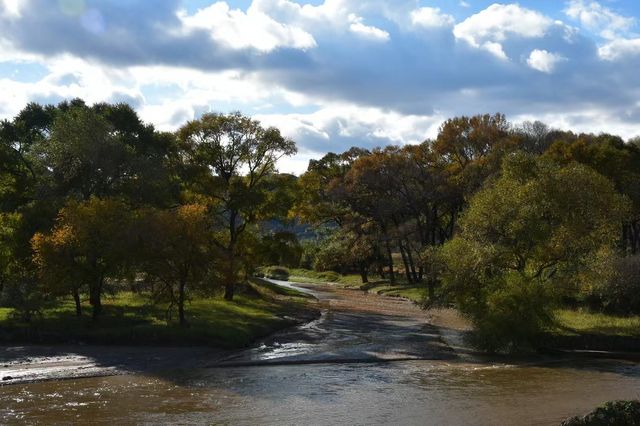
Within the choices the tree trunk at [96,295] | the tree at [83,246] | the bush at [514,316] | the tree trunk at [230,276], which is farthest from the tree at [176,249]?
the bush at [514,316]

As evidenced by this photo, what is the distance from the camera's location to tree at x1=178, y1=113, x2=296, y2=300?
48312mm

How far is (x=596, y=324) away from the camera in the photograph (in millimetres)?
35094

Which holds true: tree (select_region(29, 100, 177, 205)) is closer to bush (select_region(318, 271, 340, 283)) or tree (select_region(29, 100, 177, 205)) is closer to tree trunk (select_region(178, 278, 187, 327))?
tree trunk (select_region(178, 278, 187, 327))

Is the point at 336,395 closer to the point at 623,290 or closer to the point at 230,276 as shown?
the point at 230,276

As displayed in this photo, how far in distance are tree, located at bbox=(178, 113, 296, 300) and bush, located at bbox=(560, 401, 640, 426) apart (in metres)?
33.6

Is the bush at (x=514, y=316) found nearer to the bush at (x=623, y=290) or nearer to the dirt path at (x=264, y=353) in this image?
the dirt path at (x=264, y=353)

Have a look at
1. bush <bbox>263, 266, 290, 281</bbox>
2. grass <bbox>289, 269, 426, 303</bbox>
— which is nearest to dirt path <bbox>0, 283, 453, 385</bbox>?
grass <bbox>289, 269, 426, 303</bbox>

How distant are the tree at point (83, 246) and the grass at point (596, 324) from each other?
22306mm

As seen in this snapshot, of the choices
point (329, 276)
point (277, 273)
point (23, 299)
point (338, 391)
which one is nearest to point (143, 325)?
point (23, 299)

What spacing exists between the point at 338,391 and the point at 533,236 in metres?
14.4

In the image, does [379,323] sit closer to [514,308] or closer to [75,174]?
[514,308]

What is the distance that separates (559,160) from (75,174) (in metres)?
35.3

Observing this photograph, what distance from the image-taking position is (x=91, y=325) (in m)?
33.5

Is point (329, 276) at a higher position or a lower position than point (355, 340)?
higher
